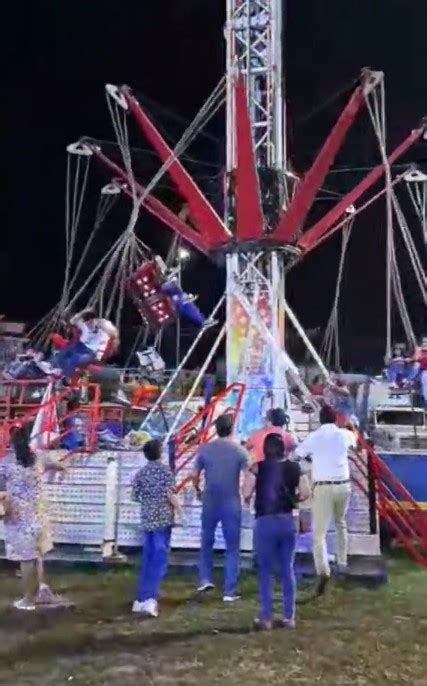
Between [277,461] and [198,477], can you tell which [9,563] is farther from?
[277,461]

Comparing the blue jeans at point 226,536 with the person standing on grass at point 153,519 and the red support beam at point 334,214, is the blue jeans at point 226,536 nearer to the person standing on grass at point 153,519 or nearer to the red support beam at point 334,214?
the person standing on grass at point 153,519

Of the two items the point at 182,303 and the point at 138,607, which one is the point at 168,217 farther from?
the point at 138,607

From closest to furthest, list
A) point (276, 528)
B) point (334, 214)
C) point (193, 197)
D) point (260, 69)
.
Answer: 1. point (276, 528)
2. point (260, 69)
3. point (193, 197)
4. point (334, 214)

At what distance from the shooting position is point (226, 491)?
884 centimetres

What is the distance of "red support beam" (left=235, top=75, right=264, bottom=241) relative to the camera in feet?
42.0

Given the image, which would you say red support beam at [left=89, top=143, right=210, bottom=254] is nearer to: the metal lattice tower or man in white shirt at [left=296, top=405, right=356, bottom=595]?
the metal lattice tower

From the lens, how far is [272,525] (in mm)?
7535

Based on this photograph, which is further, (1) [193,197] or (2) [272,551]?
(1) [193,197]

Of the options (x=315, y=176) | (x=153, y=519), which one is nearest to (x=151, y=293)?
(x=315, y=176)

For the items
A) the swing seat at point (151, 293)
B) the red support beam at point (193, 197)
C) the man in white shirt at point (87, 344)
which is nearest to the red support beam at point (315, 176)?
the red support beam at point (193, 197)

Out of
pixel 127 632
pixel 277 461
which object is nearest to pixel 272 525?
pixel 277 461

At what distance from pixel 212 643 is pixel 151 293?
8538 mm

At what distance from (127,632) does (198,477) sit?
195 centimetres

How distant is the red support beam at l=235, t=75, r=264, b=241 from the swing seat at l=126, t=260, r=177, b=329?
7.62 feet
